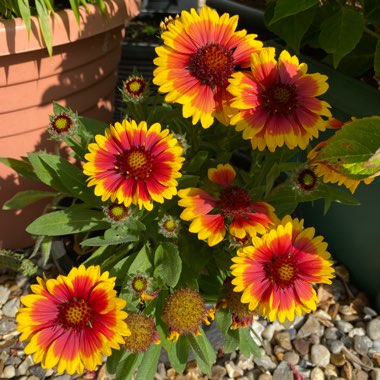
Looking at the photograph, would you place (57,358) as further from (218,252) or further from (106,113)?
(106,113)

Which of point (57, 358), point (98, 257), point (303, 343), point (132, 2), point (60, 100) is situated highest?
point (132, 2)

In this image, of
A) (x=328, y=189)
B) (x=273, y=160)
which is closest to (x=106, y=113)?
(x=273, y=160)

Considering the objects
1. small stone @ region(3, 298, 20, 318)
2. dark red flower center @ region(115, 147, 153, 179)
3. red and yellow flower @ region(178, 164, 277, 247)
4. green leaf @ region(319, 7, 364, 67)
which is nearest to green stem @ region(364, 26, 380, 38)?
green leaf @ region(319, 7, 364, 67)

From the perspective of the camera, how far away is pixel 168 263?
3.47 feet

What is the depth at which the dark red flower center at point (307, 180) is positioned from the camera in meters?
0.97

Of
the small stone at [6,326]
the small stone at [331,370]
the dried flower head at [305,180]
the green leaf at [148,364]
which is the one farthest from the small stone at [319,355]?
the small stone at [6,326]

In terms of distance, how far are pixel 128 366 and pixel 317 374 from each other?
56cm

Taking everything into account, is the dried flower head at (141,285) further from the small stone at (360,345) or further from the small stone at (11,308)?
the small stone at (360,345)

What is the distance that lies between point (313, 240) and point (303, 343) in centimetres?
58

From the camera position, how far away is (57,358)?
87cm

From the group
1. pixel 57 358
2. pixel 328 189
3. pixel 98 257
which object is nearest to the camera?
pixel 57 358

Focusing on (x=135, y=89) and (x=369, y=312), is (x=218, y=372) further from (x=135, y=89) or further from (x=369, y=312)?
(x=135, y=89)

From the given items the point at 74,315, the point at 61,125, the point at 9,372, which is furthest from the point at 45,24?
the point at 9,372

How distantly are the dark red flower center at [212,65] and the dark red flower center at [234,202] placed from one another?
0.21 metres
